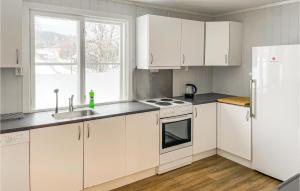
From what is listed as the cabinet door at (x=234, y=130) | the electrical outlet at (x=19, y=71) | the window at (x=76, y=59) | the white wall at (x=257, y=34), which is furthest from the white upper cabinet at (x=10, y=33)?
the white wall at (x=257, y=34)

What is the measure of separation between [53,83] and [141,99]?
1.31 meters

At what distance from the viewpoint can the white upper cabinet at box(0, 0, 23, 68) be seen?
2193mm

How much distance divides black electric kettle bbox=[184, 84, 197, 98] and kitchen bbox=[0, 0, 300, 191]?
20 mm

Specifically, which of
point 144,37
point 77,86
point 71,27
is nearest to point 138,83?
point 144,37

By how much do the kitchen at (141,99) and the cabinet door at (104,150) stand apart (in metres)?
0.01

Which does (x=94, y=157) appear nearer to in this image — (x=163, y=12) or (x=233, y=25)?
(x=163, y=12)

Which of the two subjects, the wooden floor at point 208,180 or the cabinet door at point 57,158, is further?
the wooden floor at point 208,180

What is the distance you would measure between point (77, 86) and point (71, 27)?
0.78 metres

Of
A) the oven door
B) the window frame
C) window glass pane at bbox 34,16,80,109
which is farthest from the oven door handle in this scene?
window glass pane at bbox 34,16,80,109

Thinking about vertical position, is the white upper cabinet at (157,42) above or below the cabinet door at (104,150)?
above

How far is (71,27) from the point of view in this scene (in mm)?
2965

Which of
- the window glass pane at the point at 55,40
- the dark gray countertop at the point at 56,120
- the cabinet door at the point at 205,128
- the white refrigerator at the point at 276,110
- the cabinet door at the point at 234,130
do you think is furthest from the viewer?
the cabinet door at the point at 205,128

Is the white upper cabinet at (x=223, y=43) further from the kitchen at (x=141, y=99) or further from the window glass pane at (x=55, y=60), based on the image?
the window glass pane at (x=55, y=60)

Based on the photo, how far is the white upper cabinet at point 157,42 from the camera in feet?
10.4
